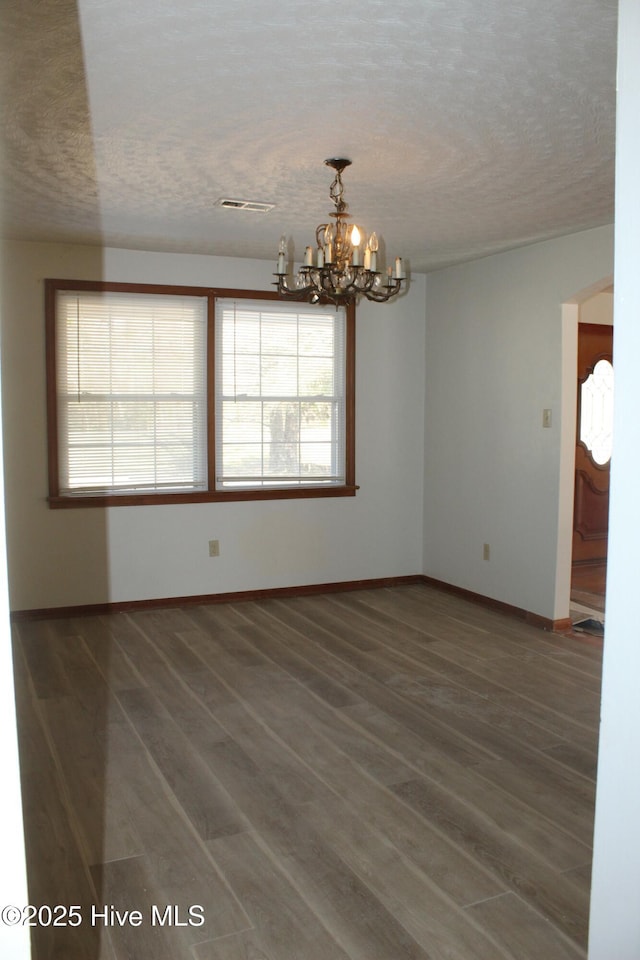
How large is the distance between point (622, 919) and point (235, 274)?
205 inches

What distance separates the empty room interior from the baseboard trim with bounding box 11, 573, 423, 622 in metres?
0.02

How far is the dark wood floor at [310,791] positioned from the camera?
2.18 metres

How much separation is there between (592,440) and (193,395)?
143 inches

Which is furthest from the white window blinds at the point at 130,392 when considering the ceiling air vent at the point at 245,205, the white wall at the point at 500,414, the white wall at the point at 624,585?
the white wall at the point at 624,585

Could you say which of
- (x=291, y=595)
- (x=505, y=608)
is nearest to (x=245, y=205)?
(x=291, y=595)

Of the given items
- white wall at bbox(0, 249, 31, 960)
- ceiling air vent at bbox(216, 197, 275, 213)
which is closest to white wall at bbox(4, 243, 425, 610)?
ceiling air vent at bbox(216, 197, 275, 213)

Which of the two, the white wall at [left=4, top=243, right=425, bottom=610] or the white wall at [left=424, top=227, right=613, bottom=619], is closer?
the white wall at [left=424, top=227, right=613, bottom=619]

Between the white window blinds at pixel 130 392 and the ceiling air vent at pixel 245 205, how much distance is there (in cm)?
144

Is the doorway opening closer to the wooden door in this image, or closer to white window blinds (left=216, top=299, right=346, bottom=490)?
the wooden door

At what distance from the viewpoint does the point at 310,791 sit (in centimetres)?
294

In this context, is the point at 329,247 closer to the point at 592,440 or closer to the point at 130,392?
the point at 130,392

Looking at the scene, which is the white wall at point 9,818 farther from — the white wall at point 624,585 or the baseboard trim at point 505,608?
the baseboard trim at point 505,608

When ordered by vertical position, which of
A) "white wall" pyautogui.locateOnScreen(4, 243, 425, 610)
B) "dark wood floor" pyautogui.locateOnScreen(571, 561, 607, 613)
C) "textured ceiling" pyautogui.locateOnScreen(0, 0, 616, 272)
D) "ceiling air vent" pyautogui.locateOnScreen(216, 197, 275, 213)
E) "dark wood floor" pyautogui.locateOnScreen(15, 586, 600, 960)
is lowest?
"dark wood floor" pyautogui.locateOnScreen(15, 586, 600, 960)

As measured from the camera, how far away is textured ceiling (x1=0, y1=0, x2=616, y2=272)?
7.07ft
